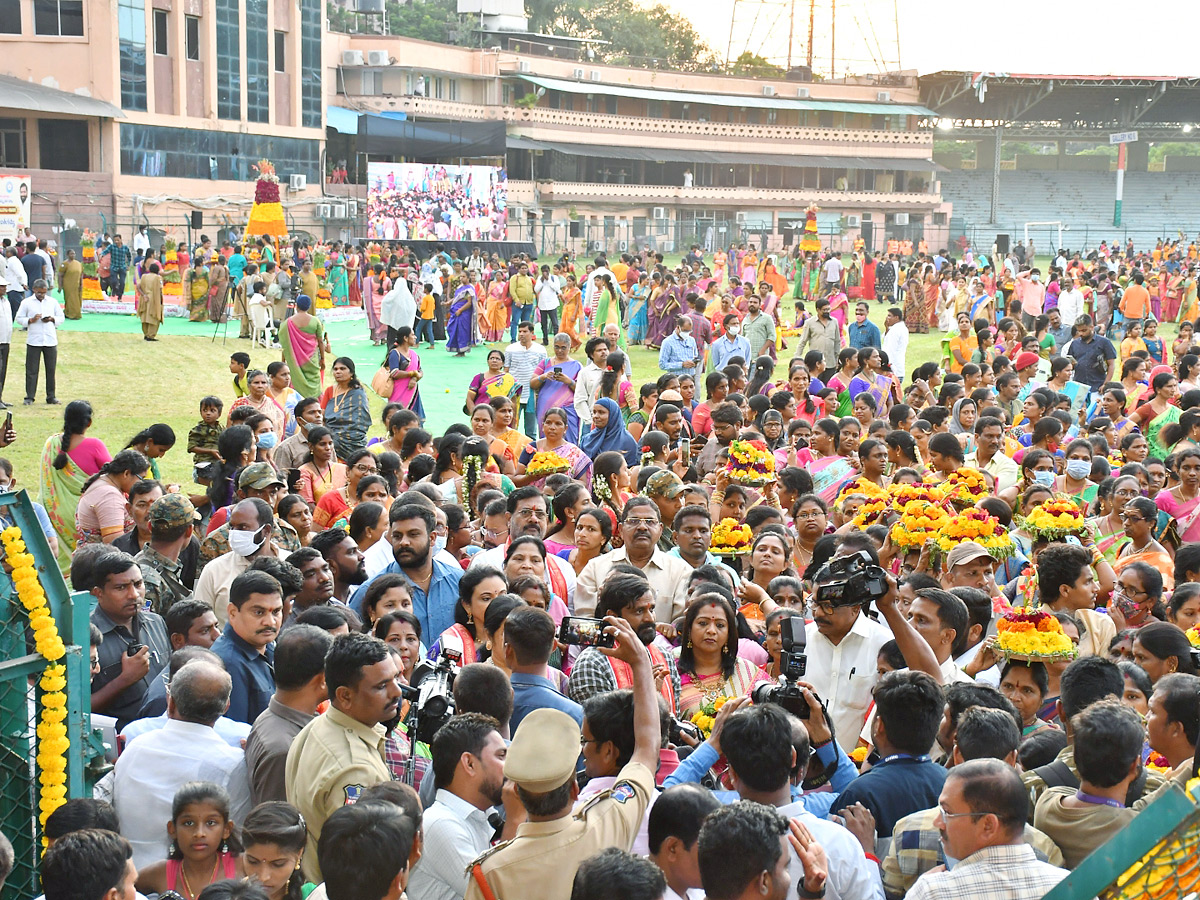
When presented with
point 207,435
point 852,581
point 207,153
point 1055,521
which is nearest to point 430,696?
point 852,581

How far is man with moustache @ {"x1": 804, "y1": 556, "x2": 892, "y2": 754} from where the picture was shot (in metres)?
5.09

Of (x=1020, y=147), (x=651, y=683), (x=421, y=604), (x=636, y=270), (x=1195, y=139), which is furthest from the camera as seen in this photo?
(x=1020, y=147)

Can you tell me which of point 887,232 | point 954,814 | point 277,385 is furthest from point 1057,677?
point 887,232

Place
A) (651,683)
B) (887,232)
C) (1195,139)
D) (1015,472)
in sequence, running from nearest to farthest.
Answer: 1. (651,683)
2. (1015,472)
3. (887,232)
4. (1195,139)

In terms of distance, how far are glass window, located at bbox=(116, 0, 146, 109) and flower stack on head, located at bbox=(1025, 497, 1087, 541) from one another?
36.3 meters

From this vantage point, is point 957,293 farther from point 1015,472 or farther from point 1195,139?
point 1195,139

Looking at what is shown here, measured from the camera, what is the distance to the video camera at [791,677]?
4.04 metres

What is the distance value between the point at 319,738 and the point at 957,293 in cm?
2178

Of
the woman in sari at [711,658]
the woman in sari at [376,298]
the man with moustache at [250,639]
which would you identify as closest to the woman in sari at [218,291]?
the woman in sari at [376,298]

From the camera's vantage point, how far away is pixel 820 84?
6234cm

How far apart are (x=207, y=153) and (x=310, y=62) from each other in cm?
589

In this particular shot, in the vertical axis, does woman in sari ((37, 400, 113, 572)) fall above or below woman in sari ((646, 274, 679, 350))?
below

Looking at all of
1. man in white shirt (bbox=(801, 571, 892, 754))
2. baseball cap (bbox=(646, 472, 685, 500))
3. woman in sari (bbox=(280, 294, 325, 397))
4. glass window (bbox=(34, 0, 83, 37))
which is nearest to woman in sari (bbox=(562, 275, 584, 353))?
woman in sari (bbox=(280, 294, 325, 397))

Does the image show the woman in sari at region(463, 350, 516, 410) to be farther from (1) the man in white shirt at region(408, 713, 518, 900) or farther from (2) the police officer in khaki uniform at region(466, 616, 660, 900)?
(2) the police officer in khaki uniform at region(466, 616, 660, 900)
